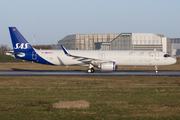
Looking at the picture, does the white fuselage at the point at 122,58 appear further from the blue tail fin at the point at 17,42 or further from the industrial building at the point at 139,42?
the industrial building at the point at 139,42

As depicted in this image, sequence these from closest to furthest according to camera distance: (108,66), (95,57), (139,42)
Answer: (108,66) < (95,57) < (139,42)

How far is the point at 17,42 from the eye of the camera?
38719mm

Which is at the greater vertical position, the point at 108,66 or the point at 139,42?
the point at 139,42

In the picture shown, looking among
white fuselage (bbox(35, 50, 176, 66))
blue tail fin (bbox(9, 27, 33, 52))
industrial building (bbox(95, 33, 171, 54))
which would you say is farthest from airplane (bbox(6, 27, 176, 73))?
industrial building (bbox(95, 33, 171, 54))

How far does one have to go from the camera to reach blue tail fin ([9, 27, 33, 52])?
38.6m

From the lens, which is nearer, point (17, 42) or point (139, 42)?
point (17, 42)

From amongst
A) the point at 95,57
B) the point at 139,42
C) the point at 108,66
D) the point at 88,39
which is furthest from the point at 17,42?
the point at 88,39

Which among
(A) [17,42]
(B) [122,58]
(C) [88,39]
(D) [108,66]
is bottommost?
(D) [108,66]

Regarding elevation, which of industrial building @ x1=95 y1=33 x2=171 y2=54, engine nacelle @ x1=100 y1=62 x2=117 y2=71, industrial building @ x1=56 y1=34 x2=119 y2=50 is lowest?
engine nacelle @ x1=100 y1=62 x2=117 y2=71

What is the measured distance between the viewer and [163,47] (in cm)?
8875

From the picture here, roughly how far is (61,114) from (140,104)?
16.0 ft

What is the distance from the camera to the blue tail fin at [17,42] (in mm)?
38625

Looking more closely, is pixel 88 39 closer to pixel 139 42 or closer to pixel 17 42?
pixel 139 42

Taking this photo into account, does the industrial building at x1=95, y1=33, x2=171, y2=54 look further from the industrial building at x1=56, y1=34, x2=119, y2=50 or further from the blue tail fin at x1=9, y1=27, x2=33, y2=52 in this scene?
the blue tail fin at x1=9, y1=27, x2=33, y2=52
